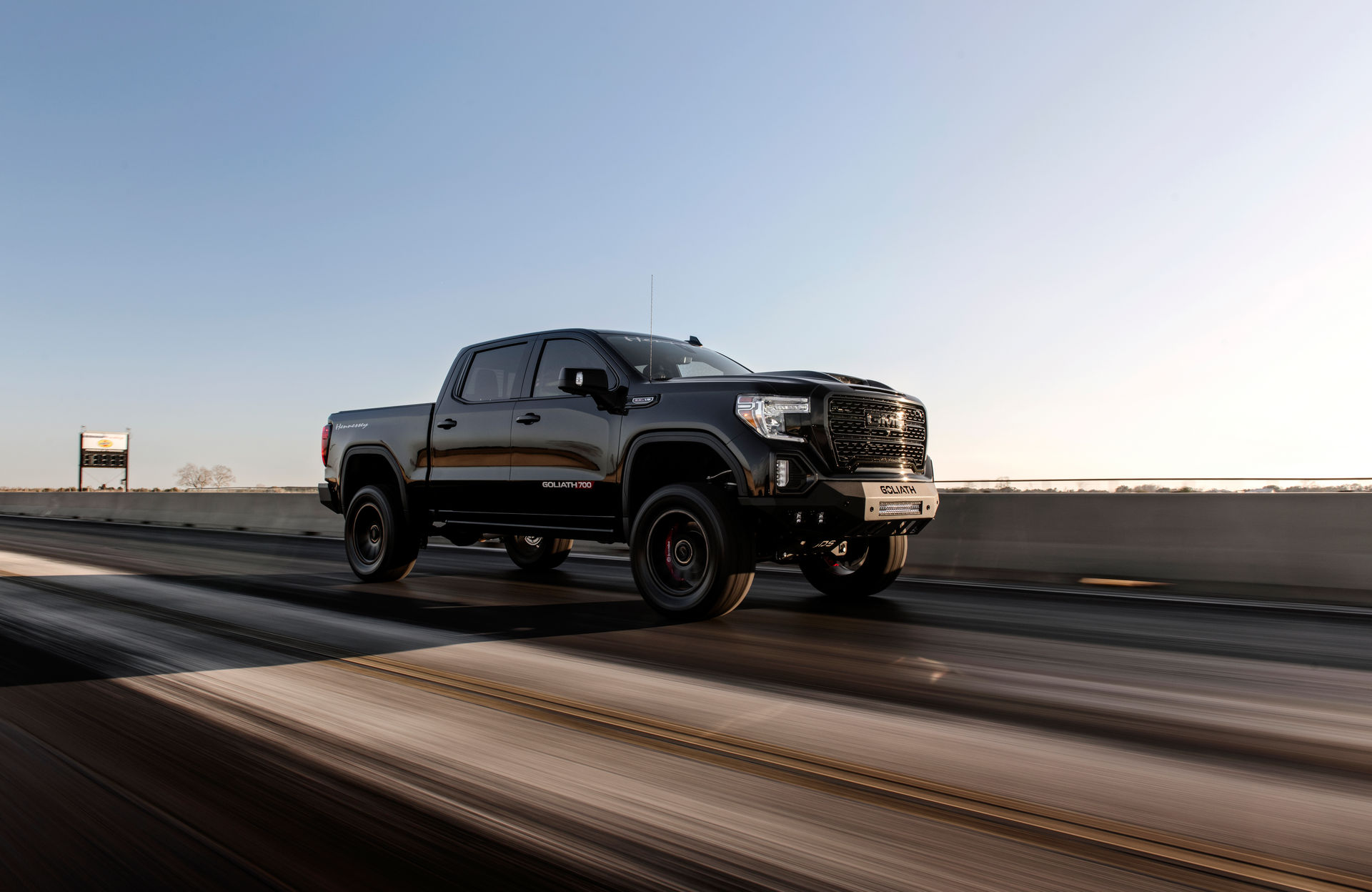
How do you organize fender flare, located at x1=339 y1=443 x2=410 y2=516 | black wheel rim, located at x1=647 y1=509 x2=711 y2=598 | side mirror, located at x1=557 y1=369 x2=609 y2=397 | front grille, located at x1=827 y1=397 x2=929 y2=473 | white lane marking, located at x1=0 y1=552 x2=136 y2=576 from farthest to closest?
white lane marking, located at x1=0 y1=552 x2=136 y2=576
fender flare, located at x1=339 y1=443 x2=410 y2=516
side mirror, located at x1=557 y1=369 x2=609 y2=397
black wheel rim, located at x1=647 y1=509 x2=711 y2=598
front grille, located at x1=827 y1=397 x2=929 y2=473

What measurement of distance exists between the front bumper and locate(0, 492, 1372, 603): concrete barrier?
11.7 feet

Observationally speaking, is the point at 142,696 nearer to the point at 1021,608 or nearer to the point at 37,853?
the point at 37,853

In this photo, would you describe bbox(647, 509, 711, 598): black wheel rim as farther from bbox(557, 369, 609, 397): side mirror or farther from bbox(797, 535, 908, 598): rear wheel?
bbox(797, 535, 908, 598): rear wheel

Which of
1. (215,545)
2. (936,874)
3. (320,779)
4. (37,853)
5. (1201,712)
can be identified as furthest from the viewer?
(215,545)

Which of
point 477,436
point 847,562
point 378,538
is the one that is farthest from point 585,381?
point 378,538

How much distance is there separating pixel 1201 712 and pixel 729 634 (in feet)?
9.18

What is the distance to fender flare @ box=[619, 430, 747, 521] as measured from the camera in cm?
632

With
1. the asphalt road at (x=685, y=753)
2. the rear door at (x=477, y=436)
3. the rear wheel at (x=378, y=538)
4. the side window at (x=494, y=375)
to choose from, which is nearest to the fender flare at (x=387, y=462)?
the rear wheel at (x=378, y=538)

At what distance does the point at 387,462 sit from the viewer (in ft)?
30.9

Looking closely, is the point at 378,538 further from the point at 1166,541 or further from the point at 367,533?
the point at 1166,541

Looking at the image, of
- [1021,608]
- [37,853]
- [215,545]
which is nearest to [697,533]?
[1021,608]

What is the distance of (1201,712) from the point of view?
13.0ft

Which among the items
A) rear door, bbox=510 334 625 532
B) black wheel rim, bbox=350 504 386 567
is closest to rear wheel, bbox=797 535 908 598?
rear door, bbox=510 334 625 532

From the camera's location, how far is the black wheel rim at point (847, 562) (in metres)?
7.87
